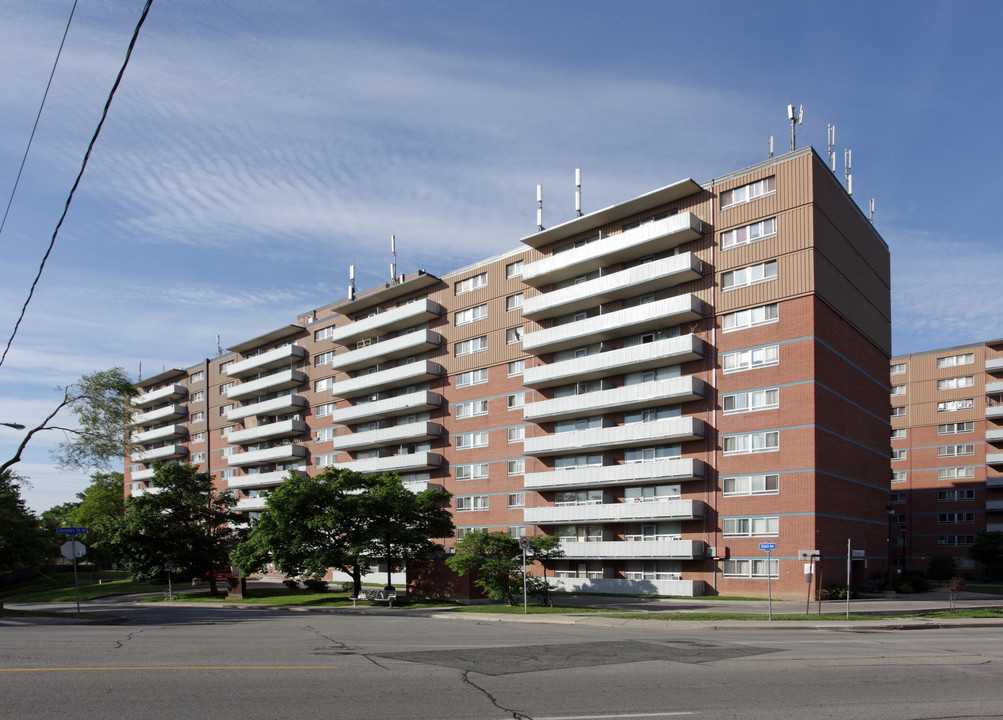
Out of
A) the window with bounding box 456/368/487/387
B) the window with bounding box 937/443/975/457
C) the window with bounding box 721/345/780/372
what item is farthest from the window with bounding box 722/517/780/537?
the window with bounding box 937/443/975/457

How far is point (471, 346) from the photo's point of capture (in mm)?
62500

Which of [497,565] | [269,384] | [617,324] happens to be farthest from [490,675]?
[269,384]

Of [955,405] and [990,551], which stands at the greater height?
[955,405]

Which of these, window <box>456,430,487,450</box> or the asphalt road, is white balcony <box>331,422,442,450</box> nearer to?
window <box>456,430,487,450</box>

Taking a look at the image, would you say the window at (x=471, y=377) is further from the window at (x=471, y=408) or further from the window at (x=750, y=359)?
the window at (x=750, y=359)

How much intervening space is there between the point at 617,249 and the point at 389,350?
81.2 ft

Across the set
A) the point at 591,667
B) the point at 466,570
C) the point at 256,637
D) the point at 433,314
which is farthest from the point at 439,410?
the point at 591,667

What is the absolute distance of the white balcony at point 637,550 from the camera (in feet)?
147

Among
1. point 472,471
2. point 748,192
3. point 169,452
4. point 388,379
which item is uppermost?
point 748,192

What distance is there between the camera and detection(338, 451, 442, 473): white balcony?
6366cm

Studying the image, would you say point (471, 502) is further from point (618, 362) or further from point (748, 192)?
point (748, 192)

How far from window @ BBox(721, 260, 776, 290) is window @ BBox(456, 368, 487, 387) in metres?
21.1

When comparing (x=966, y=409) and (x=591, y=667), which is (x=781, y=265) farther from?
(x=966, y=409)

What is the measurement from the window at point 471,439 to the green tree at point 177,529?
1780 centimetres
